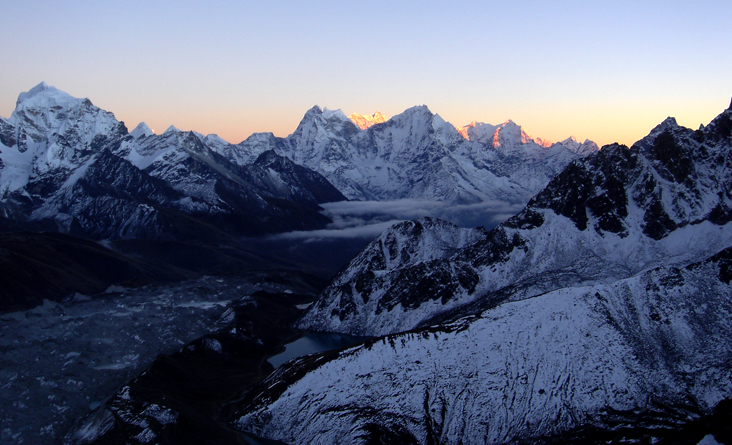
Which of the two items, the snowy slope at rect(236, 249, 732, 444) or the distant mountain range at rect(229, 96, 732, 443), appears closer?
the distant mountain range at rect(229, 96, 732, 443)

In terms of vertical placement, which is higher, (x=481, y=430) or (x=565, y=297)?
(x=565, y=297)

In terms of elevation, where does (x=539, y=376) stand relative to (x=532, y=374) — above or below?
below

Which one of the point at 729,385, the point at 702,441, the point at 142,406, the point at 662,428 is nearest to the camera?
the point at 702,441

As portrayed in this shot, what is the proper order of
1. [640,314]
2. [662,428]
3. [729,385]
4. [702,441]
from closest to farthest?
1. [702,441]
2. [662,428]
3. [729,385]
4. [640,314]

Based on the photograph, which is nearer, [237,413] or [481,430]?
[481,430]

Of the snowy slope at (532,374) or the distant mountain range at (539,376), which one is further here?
the snowy slope at (532,374)

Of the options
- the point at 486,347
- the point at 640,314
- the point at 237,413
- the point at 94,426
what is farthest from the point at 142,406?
the point at 640,314

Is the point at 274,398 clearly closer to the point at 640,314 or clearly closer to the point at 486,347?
the point at 486,347

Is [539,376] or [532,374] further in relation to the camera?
[532,374]
